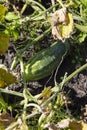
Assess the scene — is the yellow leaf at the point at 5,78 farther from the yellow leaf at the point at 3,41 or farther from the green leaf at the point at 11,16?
the green leaf at the point at 11,16

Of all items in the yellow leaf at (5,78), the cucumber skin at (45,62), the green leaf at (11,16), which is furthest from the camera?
the green leaf at (11,16)

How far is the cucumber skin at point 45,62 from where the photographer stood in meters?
2.34

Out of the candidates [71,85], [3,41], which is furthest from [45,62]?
[3,41]

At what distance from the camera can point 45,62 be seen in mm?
2375

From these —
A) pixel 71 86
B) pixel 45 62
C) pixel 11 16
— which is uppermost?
pixel 11 16

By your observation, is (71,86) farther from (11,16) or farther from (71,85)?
(11,16)

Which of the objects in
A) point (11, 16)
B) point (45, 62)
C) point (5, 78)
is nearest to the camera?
point (5, 78)

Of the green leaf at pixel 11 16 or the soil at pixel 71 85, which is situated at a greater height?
the green leaf at pixel 11 16

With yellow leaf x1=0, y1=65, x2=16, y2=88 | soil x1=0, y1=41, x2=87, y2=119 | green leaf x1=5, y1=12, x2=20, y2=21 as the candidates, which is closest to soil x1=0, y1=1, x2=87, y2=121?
soil x1=0, y1=41, x2=87, y2=119

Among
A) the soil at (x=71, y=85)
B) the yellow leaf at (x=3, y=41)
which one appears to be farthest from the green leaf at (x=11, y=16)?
the yellow leaf at (x=3, y=41)

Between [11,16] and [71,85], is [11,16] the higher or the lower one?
the higher one

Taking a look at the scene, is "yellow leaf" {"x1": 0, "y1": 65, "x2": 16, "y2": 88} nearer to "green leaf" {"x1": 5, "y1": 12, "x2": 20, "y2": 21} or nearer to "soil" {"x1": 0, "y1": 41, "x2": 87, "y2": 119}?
"soil" {"x1": 0, "y1": 41, "x2": 87, "y2": 119}

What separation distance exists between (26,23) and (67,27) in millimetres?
470

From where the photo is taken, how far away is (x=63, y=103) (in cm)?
234
